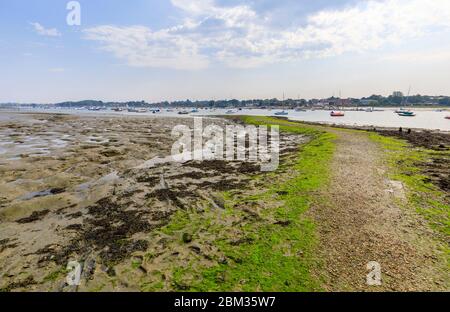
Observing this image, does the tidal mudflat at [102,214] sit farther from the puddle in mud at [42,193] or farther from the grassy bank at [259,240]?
the grassy bank at [259,240]

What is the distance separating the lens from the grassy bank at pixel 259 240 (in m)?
6.89

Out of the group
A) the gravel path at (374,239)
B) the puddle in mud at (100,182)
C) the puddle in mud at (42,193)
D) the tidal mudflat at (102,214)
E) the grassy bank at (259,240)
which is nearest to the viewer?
the gravel path at (374,239)

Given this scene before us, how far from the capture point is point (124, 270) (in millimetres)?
7695

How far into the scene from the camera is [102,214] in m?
12.1

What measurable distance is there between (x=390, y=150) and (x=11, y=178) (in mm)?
31860

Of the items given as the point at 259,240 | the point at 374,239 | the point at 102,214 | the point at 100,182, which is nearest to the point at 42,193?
the point at 100,182

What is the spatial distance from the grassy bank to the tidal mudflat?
0.45 meters

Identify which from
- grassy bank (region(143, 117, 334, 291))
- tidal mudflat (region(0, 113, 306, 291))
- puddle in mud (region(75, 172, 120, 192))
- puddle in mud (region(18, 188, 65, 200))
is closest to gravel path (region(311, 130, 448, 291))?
grassy bank (region(143, 117, 334, 291))

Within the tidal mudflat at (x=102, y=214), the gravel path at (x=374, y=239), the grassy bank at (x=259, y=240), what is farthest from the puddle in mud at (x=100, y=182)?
the gravel path at (x=374, y=239)

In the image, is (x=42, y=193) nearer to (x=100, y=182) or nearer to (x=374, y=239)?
(x=100, y=182)

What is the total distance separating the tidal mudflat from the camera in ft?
25.3

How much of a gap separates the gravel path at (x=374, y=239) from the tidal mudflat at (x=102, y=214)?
12.5ft

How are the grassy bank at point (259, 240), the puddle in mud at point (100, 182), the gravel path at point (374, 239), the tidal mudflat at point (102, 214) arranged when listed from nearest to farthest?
the gravel path at point (374, 239)
the grassy bank at point (259, 240)
the tidal mudflat at point (102, 214)
the puddle in mud at point (100, 182)
